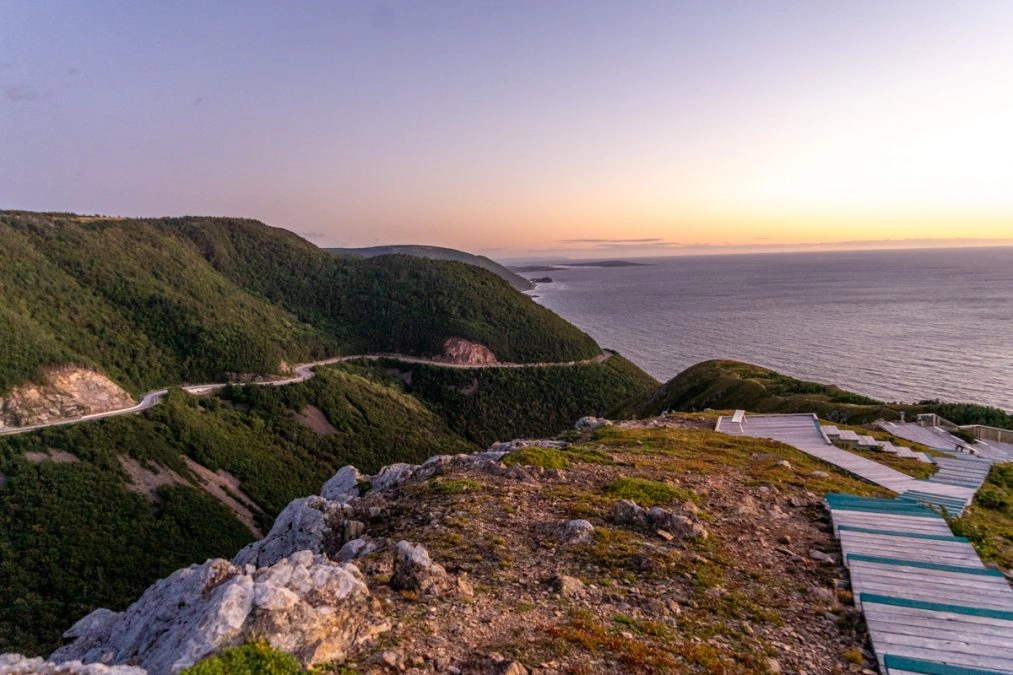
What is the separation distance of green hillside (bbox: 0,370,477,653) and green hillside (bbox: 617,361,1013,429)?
132 feet

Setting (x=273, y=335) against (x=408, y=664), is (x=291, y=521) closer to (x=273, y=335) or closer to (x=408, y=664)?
(x=408, y=664)

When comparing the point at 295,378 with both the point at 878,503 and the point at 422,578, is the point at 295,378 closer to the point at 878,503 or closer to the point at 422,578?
the point at 422,578

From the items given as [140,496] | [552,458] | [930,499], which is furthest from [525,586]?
[140,496]

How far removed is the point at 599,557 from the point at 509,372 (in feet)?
337

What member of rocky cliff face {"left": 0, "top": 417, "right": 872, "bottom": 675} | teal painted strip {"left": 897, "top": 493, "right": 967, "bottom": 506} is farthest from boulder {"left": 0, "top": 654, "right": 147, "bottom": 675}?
teal painted strip {"left": 897, "top": 493, "right": 967, "bottom": 506}

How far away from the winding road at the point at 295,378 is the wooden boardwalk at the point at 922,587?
70747 millimetres

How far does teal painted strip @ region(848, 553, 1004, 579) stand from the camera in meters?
12.1

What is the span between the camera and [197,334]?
89.8 m

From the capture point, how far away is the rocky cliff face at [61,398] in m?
57.2

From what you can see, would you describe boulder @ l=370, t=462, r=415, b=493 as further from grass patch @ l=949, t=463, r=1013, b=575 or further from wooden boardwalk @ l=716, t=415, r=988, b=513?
wooden boardwalk @ l=716, t=415, r=988, b=513

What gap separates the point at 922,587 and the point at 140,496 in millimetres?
59985

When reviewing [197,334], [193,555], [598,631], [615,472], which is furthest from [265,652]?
[197,334]

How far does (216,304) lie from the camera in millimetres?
102375

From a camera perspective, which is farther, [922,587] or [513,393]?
[513,393]
